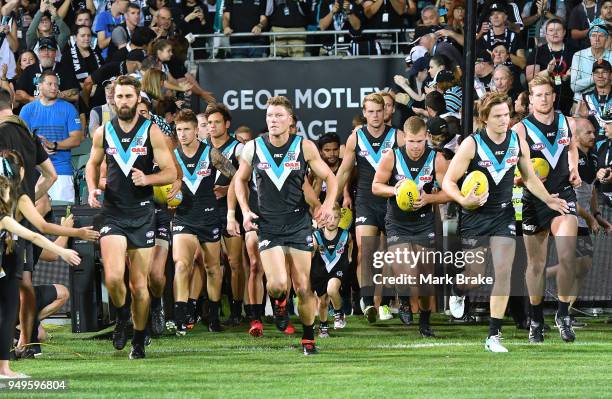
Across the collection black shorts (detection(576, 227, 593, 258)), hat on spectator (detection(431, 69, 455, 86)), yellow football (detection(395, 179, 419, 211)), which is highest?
hat on spectator (detection(431, 69, 455, 86))

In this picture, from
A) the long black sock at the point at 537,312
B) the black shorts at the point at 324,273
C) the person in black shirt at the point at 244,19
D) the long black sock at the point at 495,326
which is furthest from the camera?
the person in black shirt at the point at 244,19

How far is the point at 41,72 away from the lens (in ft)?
60.9

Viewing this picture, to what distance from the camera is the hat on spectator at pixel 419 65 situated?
16.7m

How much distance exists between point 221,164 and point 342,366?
3.96 meters

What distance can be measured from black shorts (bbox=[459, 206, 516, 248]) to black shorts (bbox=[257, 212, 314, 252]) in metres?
1.50

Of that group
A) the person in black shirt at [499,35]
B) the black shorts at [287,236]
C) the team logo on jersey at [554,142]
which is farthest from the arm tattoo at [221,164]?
the person in black shirt at [499,35]

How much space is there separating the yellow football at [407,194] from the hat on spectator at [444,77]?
2.82 meters

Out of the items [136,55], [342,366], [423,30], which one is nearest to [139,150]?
[342,366]

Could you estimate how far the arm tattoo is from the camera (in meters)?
13.8

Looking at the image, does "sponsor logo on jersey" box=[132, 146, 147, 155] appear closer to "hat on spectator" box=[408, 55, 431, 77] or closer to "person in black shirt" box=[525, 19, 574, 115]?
"hat on spectator" box=[408, 55, 431, 77]

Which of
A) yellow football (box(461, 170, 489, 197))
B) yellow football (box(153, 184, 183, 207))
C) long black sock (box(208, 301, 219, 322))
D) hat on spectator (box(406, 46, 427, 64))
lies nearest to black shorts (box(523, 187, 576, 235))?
yellow football (box(461, 170, 489, 197))

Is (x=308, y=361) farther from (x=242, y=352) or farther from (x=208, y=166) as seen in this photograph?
(x=208, y=166)

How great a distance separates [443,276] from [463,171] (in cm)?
266

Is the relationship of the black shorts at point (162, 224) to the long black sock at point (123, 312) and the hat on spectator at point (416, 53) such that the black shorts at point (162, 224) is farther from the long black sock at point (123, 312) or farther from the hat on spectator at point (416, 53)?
the hat on spectator at point (416, 53)
